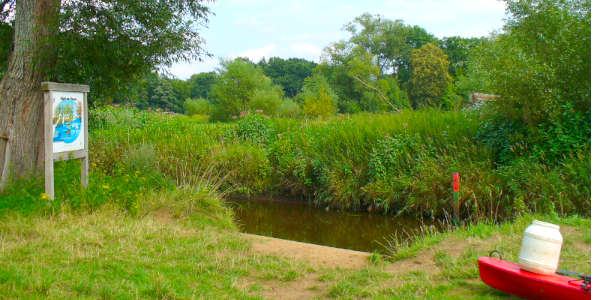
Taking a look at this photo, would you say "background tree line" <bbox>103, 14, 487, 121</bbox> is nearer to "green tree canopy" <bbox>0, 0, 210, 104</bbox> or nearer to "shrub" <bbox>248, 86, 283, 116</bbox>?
"shrub" <bbox>248, 86, 283, 116</bbox>

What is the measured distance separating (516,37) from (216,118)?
32.3 metres

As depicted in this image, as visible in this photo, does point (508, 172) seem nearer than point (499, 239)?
No

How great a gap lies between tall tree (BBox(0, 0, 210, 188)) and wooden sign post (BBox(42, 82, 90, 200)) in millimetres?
825

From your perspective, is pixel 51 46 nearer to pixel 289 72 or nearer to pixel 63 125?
pixel 63 125

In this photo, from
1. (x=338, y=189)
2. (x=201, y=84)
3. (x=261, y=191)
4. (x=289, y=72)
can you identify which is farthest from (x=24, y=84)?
(x=289, y=72)

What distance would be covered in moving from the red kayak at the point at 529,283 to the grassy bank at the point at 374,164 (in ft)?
10.3

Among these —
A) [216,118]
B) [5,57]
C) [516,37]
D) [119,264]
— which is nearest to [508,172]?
[516,37]

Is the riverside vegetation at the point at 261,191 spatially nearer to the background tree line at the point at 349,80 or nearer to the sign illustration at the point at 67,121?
the sign illustration at the point at 67,121

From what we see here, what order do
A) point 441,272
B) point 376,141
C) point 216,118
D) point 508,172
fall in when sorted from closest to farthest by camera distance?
point 441,272 → point 508,172 → point 376,141 → point 216,118

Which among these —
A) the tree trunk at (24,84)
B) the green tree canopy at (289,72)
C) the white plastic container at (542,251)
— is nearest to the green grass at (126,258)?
the tree trunk at (24,84)

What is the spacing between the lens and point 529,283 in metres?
4.01

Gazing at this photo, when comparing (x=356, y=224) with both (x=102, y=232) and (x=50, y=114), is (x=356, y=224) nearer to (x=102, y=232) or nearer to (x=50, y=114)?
(x=102, y=232)

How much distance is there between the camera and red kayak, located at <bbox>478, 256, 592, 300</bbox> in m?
3.82

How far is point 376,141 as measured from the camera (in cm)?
1118
